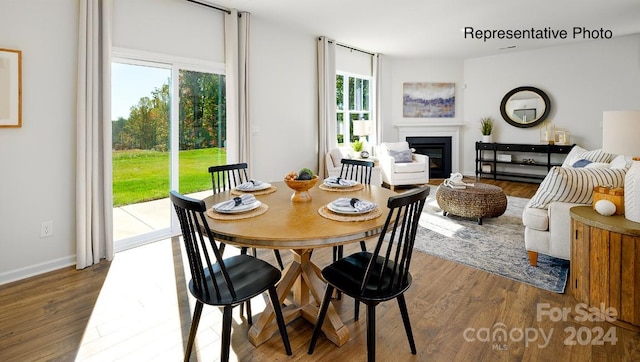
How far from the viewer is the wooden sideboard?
2.04 m

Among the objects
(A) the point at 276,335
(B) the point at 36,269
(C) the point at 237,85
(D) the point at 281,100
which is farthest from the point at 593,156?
(B) the point at 36,269

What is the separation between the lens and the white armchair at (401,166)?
21.0 feet

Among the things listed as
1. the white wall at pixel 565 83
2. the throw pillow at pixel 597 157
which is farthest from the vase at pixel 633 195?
the white wall at pixel 565 83

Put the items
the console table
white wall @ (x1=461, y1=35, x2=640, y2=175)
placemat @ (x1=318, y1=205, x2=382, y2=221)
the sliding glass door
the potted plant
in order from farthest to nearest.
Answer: the potted plant → the console table → white wall @ (x1=461, y1=35, x2=640, y2=175) → the sliding glass door → placemat @ (x1=318, y1=205, x2=382, y2=221)

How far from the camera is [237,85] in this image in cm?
441

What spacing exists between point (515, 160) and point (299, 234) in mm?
7361

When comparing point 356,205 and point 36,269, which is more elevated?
point 356,205

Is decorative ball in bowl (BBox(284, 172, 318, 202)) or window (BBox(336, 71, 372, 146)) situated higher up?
window (BBox(336, 71, 372, 146))

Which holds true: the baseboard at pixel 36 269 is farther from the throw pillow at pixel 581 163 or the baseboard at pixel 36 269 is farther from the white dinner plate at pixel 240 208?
the throw pillow at pixel 581 163

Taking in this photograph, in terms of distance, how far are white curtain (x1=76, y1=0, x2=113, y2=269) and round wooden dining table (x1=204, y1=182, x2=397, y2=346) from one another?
5.00ft

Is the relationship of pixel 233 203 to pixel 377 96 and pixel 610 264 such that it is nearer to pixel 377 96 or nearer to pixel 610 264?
pixel 610 264

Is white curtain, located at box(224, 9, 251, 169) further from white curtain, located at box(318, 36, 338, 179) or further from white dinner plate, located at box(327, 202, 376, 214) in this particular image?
white dinner plate, located at box(327, 202, 376, 214)

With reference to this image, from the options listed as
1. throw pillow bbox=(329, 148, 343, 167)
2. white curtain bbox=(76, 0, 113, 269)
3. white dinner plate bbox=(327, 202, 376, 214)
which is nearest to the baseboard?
white curtain bbox=(76, 0, 113, 269)

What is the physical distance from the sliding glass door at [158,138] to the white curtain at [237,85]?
0.14 meters
